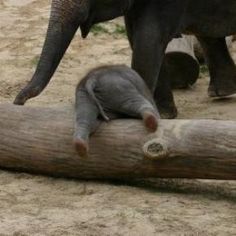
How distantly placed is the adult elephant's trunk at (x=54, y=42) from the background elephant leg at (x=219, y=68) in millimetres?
2457

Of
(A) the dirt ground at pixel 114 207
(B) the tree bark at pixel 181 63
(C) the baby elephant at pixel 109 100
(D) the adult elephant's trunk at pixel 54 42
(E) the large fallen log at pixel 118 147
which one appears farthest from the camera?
(B) the tree bark at pixel 181 63

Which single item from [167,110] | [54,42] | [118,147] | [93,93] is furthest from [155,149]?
[167,110]

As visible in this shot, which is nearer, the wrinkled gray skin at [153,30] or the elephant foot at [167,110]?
the wrinkled gray skin at [153,30]

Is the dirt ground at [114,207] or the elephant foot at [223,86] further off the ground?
the dirt ground at [114,207]

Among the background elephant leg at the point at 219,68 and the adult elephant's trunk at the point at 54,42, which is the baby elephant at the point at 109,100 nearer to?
the adult elephant's trunk at the point at 54,42

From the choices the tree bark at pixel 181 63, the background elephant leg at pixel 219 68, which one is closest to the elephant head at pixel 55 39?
the tree bark at pixel 181 63

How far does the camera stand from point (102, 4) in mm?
5492

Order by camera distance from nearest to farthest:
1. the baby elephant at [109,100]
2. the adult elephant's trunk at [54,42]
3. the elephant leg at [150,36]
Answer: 1. the baby elephant at [109,100]
2. the adult elephant's trunk at [54,42]
3. the elephant leg at [150,36]

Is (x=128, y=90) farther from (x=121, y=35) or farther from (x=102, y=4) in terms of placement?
(x=121, y=35)

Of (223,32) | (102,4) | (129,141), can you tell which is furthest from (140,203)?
(223,32)

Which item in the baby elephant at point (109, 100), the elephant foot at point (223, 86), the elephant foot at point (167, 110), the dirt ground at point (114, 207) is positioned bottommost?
the elephant foot at point (223, 86)

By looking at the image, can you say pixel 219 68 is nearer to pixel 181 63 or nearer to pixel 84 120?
pixel 181 63

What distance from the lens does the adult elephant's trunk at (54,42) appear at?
5008 millimetres

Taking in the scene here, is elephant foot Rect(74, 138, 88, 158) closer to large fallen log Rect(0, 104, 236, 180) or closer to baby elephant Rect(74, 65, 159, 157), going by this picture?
baby elephant Rect(74, 65, 159, 157)
